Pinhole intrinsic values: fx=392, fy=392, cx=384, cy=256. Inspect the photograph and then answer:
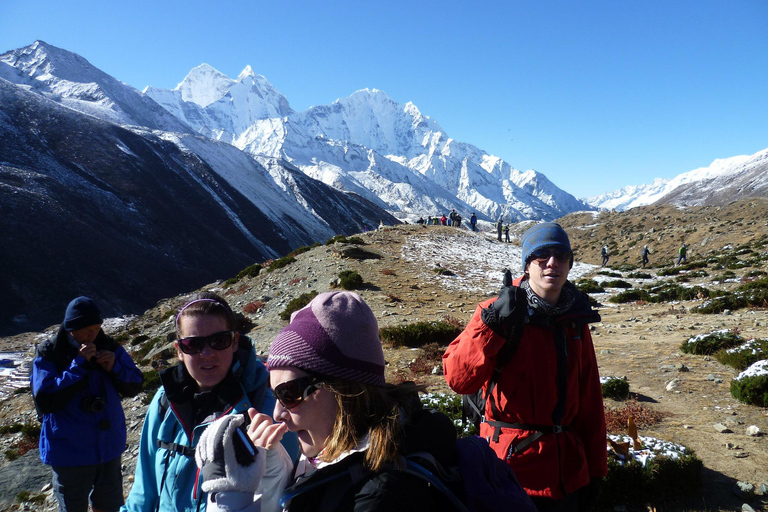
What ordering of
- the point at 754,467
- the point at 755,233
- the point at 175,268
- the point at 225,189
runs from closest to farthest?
1. the point at 754,467
2. the point at 755,233
3. the point at 175,268
4. the point at 225,189

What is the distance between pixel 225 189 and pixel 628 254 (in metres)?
88.3

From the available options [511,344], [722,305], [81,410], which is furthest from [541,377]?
[722,305]

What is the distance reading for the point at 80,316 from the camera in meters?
4.32

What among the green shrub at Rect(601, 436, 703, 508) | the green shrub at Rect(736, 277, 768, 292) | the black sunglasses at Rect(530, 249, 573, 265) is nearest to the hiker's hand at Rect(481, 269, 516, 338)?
the black sunglasses at Rect(530, 249, 573, 265)

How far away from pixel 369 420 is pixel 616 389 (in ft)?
22.9

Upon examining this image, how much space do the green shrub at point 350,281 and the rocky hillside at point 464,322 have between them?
12.9 inches

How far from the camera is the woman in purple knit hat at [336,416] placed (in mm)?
1542

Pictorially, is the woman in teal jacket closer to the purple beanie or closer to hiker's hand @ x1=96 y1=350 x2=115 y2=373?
the purple beanie

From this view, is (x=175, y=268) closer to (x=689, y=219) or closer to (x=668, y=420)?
(x=668, y=420)

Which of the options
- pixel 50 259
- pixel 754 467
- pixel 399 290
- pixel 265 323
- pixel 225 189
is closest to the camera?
pixel 754 467

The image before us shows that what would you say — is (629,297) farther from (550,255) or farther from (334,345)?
(334,345)

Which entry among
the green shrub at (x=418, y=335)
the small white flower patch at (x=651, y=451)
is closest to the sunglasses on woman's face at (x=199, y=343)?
the small white flower patch at (x=651, y=451)

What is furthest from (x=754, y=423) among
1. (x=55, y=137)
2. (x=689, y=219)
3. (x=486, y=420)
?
(x=55, y=137)

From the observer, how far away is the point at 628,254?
47.1m
